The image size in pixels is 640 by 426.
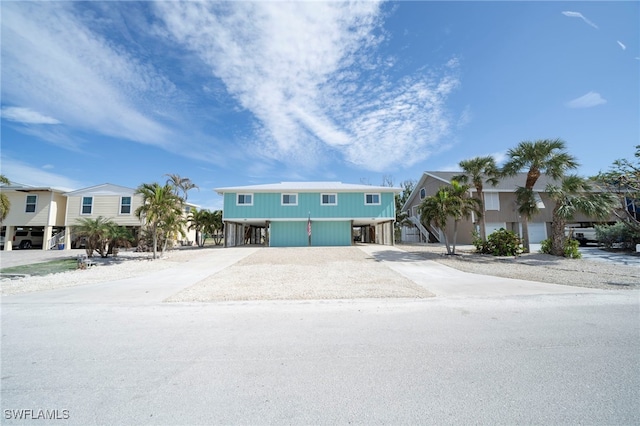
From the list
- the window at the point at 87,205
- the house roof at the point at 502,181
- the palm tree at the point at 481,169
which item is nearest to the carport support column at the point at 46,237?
the window at the point at 87,205

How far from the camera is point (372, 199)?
2412cm

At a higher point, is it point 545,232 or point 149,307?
point 545,232

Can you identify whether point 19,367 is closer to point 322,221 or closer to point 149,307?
point 149,307

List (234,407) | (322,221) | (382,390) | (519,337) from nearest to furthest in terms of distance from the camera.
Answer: (234,407) < (382,390) < (519,337) < (322,221)

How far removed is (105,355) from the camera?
12.3 feet

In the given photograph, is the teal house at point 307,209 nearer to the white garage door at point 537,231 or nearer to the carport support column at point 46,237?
the white garage door at point 537,231

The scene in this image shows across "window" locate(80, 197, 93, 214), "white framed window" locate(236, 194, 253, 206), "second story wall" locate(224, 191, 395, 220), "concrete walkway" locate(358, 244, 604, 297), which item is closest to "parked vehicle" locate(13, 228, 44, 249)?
"window" locate(80, 197, 93, 214)

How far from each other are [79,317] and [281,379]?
491 cm

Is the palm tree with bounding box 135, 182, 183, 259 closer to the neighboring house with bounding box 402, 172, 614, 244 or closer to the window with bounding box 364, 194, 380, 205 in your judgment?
the window with bounding box 364, 194, 380, 205

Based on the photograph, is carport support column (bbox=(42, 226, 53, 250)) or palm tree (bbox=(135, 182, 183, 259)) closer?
palm tree (bbox=(135, 182, 183, 259))

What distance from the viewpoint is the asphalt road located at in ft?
8.25

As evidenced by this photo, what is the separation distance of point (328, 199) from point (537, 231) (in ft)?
64.2

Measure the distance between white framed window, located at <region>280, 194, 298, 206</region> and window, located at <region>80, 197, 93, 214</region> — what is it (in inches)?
682

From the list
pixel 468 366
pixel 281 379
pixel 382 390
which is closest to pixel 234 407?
pixel 281 379
